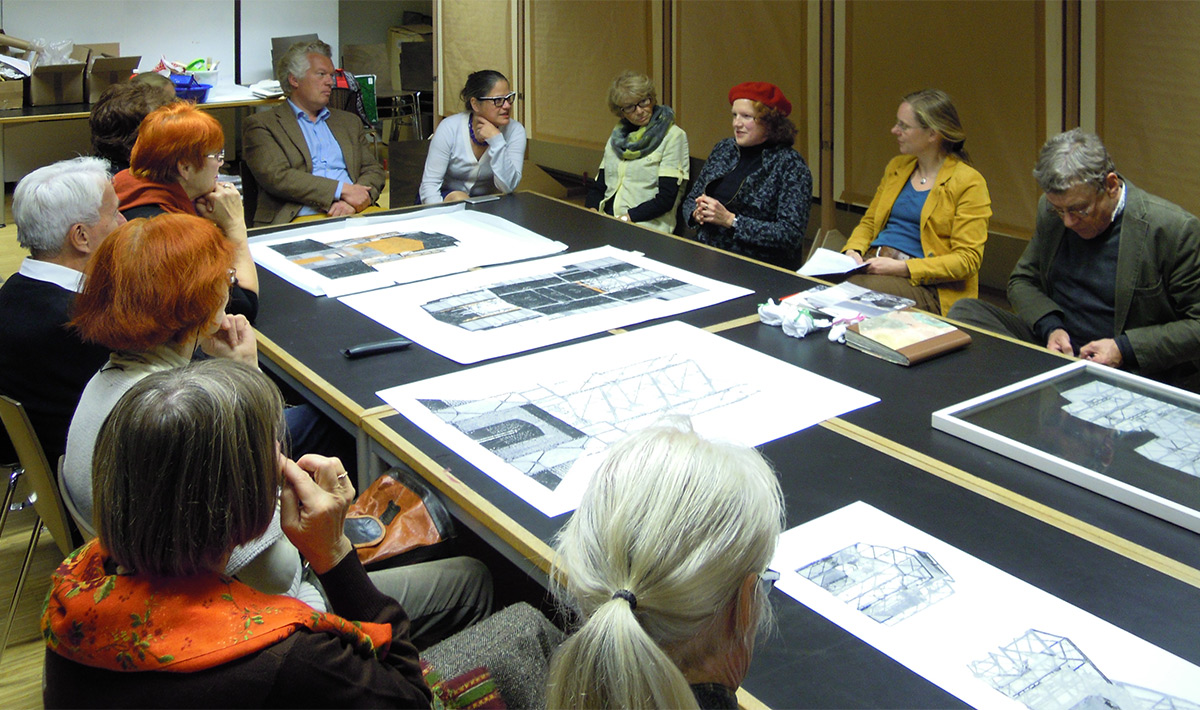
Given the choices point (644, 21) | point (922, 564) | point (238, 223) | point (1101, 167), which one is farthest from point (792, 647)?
point (644, 21)

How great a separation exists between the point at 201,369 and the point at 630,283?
176cm

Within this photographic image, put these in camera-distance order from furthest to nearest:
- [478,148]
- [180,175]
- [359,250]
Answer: [478,148] < [359,250] < [180,175]

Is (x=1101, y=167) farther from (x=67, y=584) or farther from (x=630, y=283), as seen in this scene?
(x=67, y=584)

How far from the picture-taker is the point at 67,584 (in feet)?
3.84

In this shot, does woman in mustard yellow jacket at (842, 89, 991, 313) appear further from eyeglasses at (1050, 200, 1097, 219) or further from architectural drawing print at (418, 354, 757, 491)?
architectural drawing print at (418, 354, 757, 491)

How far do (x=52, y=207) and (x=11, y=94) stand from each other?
16.9 ft

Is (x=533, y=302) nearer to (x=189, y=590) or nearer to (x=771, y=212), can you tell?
(x=771, y=212)

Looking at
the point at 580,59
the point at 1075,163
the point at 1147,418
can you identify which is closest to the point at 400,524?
the point at 1147,418

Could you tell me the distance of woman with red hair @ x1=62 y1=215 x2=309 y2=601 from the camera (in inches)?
69.1

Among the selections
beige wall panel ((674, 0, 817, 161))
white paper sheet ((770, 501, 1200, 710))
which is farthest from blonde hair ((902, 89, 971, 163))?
white paper sheet ((770, 501, 1200, 710))

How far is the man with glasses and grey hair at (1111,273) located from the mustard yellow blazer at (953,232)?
36 centimetres

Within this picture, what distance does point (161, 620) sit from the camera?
1.11 metres

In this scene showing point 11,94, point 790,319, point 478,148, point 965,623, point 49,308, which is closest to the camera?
point 965,623

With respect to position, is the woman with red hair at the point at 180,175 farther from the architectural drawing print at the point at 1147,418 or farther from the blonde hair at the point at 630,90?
the architectural drawing print at the point at 1147,418
